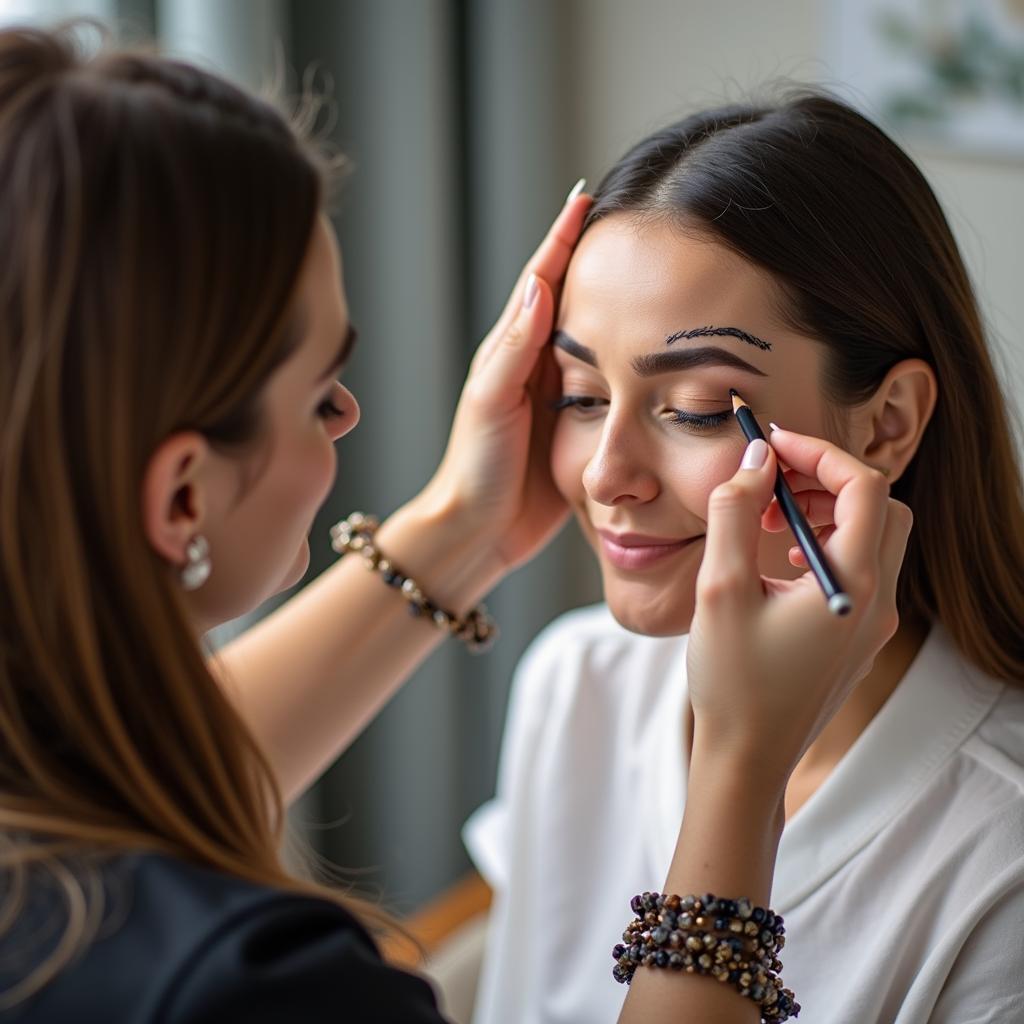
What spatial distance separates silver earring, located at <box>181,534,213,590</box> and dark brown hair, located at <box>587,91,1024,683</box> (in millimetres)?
506

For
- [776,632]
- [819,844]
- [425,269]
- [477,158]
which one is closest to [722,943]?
[776,632]

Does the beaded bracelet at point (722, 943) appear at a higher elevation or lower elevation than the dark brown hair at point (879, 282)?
lower

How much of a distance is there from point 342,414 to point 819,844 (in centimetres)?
56

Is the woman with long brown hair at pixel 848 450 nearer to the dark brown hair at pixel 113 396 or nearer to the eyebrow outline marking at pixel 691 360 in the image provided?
the eyebrow outline marking at pixel 691 360

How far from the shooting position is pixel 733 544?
2.60 feet

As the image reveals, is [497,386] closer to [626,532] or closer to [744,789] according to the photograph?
[626,532]

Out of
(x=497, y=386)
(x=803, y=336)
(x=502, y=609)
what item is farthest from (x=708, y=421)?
(x=502, y=609)

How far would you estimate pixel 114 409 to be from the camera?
0.67 metres

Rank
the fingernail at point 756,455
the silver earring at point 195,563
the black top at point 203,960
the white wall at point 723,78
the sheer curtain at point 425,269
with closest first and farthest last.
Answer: the black top at point 203,960 → the silver earring at point 195,563 → the fingernail at point 756,455 → the sheer curtain at point 425,269 → the white wall at point 723,78

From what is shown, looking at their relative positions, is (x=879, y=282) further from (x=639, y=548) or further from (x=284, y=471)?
(x=284, y=471)

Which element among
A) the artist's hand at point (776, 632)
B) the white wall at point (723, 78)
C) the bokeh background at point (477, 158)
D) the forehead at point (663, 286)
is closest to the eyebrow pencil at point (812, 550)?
A: the artist's hand at point (776, 632)

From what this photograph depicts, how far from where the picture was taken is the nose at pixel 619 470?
1028mm

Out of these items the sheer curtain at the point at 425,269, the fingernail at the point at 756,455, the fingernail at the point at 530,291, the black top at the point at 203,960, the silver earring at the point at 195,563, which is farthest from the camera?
the sheer curtain at the point at 425,269

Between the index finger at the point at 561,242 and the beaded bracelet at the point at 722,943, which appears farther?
the index finger at the point at 561,242
